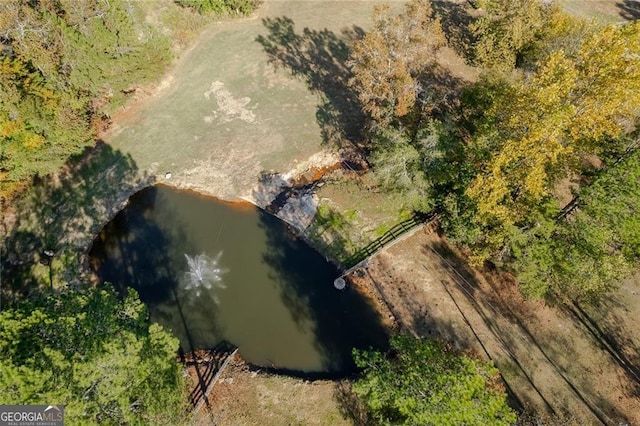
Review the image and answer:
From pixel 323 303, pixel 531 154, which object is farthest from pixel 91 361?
pixel 531 154

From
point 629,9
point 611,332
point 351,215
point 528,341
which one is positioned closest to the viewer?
point 528,341

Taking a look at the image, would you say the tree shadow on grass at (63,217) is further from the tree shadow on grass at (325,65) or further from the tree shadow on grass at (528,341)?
the tree shadow on grass at (528,341)

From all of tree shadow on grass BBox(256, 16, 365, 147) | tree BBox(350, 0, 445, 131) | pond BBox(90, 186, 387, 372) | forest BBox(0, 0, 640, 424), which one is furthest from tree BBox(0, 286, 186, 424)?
tree shadow on grass BBox(256, 16, 365, 147)

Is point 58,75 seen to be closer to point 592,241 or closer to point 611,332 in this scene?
point 592,241

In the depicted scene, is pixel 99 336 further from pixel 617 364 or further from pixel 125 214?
pixel 617 364

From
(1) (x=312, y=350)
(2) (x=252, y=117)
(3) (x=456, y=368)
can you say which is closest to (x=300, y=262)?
(1) (x=312, y=350)

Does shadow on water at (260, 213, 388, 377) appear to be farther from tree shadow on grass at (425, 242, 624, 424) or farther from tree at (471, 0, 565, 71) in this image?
tree at (471, 0, 565, 71)
